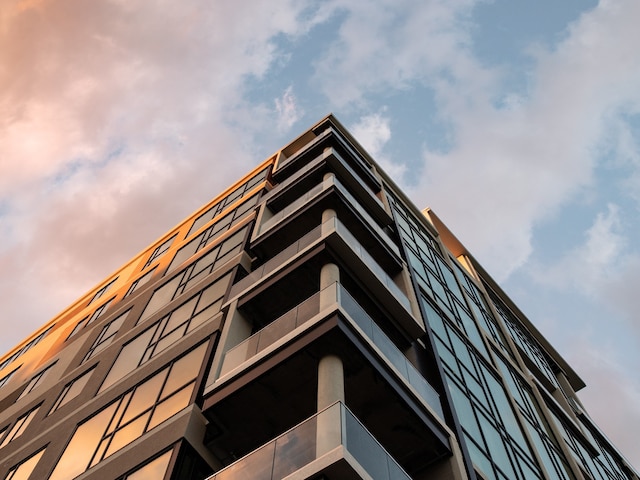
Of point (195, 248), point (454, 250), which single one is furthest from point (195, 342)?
point (454, 250)

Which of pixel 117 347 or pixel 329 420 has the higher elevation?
A: pixel 117 347

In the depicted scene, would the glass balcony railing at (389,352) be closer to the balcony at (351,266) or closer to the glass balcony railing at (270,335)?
the glass balcony railing at (270,335)

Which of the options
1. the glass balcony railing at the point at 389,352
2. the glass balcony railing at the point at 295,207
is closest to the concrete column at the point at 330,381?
the glass balcony railing at the point at 389,352

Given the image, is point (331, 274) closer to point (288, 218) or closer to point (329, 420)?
point (288, 218)

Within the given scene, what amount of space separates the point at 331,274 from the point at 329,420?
595 cm

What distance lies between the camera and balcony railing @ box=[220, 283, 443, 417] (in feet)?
42.5

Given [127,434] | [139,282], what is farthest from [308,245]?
[139,282]

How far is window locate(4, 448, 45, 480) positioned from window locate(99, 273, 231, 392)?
→ 2355mm

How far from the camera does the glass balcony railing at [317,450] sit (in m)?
9.27

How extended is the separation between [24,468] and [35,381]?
24.5ft

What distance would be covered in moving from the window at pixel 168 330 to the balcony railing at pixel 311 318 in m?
3.80

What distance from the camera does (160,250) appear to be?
2894 cm

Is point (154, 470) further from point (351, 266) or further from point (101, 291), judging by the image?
point (101, 291)

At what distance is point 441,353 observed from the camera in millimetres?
17297
